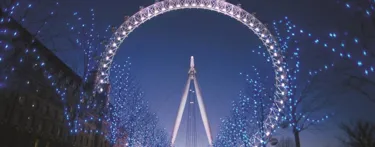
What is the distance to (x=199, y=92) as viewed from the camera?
7181 centimetres

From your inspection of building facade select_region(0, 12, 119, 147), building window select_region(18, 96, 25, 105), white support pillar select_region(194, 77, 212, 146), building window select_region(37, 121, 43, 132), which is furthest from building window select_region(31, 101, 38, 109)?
white support pillar select_region(194, 77, 212, 146)

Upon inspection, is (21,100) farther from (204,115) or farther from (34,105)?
(204,115)

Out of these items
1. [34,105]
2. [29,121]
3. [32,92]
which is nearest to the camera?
[29,121]

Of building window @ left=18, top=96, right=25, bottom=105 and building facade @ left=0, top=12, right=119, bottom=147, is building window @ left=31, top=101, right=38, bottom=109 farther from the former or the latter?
building window @ left=18, top=96, right=25, bottom=105

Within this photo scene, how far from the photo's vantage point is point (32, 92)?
3622cm

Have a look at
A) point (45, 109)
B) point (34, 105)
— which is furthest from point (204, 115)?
point (34, 105)

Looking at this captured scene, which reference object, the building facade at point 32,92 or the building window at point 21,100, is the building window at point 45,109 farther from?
the building window at point 21,100

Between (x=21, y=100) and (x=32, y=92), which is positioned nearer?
(x=21, y=100)

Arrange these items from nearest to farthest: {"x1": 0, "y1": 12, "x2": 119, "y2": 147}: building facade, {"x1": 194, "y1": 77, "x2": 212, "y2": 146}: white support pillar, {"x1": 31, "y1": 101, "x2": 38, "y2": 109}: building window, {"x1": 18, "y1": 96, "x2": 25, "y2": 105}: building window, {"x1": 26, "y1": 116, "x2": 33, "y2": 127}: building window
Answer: {"x1": 0, "y1": 12, "x2": 119, "y2": 147}: building facade < {"x1": 18, "y1": 96, "x2": 25, "y2": 105}: building window < {"x1": 26, "y1": 116, "x2": 33, "y2": 127}: building window < {"x1": 31, "y1": 101, "x2": 38, "y2": 109}: building window < {"x1": 194, "y1": 77, "x2": 212, "y2": 146}: white support pillar

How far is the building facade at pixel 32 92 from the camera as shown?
87.6 ft

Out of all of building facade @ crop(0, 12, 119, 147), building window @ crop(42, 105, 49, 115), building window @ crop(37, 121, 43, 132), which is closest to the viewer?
building facade @ crop(0, 12, 119, 147)

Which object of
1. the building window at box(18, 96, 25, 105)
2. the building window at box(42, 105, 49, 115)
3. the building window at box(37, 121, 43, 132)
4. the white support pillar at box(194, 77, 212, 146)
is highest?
the white support pillar at box(194, 77, 212, 146)

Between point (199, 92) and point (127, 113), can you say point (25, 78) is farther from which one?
point (199, 92)

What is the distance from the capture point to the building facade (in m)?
26.7
